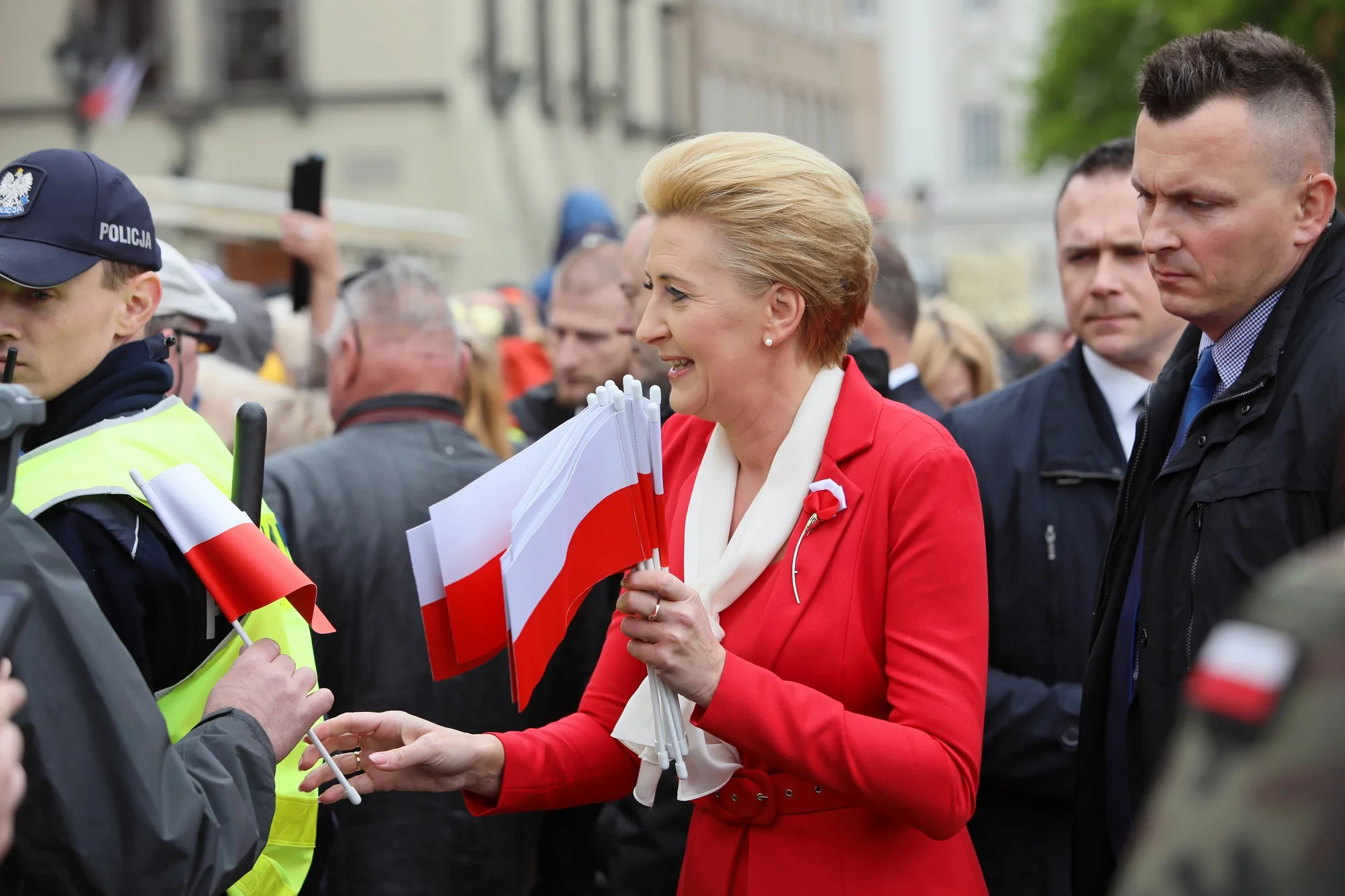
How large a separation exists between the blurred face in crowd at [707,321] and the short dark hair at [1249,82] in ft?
2.69

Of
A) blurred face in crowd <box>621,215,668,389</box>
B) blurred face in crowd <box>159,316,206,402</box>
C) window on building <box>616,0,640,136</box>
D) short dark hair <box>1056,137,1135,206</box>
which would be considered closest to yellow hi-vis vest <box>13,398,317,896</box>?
blurred face in crowd <box>159,316,206,402</box>

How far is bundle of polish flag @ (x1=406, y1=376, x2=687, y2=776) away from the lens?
97.1 inches

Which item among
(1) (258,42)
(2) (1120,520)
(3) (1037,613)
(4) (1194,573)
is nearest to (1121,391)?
(3) (1037,613)

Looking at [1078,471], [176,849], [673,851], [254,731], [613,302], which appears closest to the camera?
[176,849]

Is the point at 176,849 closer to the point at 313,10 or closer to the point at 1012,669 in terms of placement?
the point at 1012,669

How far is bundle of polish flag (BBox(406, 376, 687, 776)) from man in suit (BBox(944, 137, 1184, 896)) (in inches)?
53.2

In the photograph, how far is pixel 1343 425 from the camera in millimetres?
2615

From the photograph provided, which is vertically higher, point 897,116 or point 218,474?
point 218,474

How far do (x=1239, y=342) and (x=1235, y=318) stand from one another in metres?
0.06

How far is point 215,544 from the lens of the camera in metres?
2.50

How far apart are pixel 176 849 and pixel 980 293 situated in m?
34.5

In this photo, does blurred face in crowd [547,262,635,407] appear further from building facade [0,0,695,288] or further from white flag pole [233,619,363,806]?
building facade [0,0,695,288]

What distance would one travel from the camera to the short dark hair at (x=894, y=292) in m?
5.01

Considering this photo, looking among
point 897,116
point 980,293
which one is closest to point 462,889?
point 980,293
